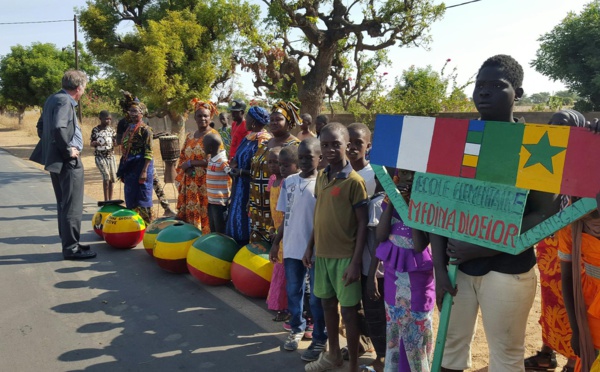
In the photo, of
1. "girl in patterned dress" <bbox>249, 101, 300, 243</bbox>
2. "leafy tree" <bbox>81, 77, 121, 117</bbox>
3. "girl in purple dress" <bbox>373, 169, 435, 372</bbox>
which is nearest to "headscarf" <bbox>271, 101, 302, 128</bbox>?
"girl in patterned dress" <bbox>249, 101, 300, 243</bbox>

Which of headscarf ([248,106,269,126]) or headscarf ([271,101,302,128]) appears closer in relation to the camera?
headscarf ([271,101,302,128])

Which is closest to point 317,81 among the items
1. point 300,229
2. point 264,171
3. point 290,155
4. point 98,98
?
point 264,171

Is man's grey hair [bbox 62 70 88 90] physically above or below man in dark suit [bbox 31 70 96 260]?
above

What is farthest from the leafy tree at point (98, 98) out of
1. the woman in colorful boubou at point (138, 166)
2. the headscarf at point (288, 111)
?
the headscarf at point (288, 111)

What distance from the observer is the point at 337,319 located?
352cm

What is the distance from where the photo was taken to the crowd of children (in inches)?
93.7

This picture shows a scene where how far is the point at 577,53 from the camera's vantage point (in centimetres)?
2075

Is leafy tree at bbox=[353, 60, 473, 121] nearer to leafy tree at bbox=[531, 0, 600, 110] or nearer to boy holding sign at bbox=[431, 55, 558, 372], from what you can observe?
leafy tree at bbox=[531, 0, 600, 110]

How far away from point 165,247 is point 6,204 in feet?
21.0

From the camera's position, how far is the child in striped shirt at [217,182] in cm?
591

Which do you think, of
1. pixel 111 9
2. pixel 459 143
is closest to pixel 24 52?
pixel 111 9

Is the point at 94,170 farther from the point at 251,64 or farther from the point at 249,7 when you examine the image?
the point at 249,7

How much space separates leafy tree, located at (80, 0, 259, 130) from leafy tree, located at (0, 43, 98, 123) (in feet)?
68.8

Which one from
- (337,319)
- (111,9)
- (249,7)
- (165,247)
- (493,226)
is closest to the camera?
(493,226)
